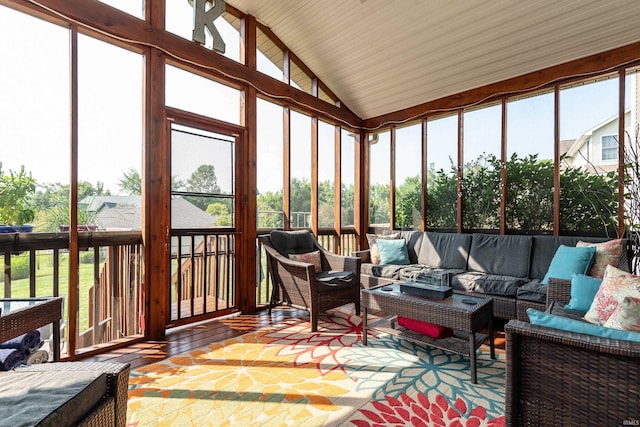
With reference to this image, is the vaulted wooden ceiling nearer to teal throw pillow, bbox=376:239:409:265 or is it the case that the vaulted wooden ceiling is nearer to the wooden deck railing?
teal throw pillow, bbox=376:239:409:265

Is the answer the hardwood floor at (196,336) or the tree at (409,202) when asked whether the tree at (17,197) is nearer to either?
the hardwood floor at (196,336)

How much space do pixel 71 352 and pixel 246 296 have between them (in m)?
1.66

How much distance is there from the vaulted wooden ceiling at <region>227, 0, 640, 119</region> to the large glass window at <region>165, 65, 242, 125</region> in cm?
102

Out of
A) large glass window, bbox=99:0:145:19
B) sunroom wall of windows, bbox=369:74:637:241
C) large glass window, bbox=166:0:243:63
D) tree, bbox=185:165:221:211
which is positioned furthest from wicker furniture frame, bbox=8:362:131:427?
sunroom wall of windows, bbox=369:74:637:241

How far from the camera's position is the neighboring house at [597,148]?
3361 mm

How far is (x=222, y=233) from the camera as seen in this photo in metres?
3.64

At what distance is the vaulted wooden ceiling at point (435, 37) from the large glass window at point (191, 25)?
0.23 metres

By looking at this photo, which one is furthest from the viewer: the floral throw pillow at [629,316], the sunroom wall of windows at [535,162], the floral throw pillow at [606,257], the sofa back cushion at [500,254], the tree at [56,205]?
the sofa back cushion at [500,254]

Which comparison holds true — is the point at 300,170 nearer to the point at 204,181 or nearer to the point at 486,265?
the point at 204,181

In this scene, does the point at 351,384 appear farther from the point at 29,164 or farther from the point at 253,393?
the point at 29,164

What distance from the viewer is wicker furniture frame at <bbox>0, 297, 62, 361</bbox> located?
63.7 inches

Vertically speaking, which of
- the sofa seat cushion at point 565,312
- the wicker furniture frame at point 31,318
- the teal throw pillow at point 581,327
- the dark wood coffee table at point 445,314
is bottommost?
the dark wood coffee table at point 445,314

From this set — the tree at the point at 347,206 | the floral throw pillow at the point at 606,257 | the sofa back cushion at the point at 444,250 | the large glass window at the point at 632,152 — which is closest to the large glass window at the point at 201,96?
the tree at the point at 347,206

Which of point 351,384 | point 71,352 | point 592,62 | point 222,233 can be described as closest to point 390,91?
point 592,62
